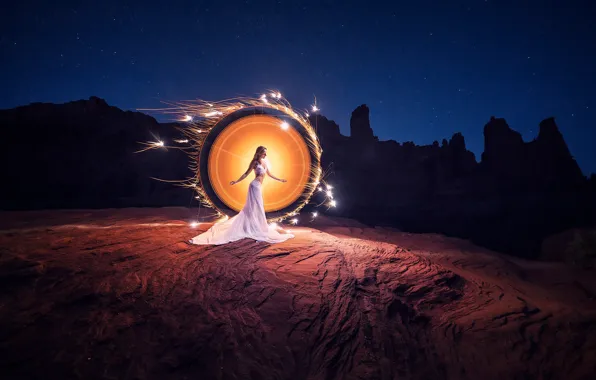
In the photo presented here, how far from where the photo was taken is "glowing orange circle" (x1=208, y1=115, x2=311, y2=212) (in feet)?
26.1

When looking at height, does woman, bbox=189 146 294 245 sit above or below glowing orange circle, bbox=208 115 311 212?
below

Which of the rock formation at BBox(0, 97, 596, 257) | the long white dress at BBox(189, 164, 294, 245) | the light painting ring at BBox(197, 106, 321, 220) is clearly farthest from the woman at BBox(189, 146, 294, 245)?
the rock formation at BBox(0, 97, 596, 257)

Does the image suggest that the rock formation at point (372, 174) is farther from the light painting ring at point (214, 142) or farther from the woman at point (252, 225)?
the woman at point (252, 225)

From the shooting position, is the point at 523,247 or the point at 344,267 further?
the point at 523,247

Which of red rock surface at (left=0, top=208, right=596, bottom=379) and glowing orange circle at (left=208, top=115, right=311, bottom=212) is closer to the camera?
red rock surface at (left=0, top=208, right=596, bottom=379)

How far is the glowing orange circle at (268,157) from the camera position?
313 inches

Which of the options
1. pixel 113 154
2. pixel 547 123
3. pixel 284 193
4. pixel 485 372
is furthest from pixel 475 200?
pixel 113 154

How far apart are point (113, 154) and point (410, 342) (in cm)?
3325

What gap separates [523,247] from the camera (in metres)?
23.5

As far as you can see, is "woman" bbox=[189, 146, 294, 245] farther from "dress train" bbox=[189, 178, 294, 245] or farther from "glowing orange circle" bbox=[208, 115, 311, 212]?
"glowing orange circle" bbox=[208, 115, 311, 212]

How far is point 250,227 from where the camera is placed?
691 centimetres

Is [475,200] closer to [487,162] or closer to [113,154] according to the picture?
[487,162]

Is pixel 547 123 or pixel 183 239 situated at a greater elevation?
pixel 547 123

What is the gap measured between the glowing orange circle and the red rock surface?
315 centimetres
